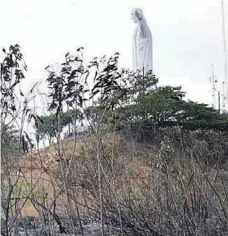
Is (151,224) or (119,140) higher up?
(119,140)

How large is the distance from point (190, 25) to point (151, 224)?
10.3 feet

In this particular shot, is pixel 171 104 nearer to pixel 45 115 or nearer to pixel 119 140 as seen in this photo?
pixel 119 140

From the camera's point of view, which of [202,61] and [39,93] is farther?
[202,61]

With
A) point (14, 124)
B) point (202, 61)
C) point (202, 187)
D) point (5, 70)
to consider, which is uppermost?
point (202, 61)

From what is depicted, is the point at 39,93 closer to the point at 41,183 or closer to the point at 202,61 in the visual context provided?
the point at 41,183

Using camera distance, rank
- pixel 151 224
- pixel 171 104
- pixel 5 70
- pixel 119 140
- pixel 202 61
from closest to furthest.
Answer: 1. pixel 5 70
2. pixel 151 224
3. pixel 119 140
4. pixel 202 61
5. pixel 171 104

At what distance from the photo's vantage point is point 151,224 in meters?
3.97

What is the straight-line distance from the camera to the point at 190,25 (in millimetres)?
6543

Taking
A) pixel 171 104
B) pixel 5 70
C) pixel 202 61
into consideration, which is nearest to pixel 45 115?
pixel 5 70

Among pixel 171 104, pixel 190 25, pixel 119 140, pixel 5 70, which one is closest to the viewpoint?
pixel 5 70

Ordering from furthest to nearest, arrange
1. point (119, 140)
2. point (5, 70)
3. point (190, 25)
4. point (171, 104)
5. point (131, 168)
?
point (171, 104) < point (190, 25) < point (119, 140) < point (131, 168) < point (5, 70)

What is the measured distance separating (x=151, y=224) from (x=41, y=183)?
30.9 inches

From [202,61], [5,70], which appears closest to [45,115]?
[5,70]

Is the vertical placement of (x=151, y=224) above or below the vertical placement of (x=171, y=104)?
below
